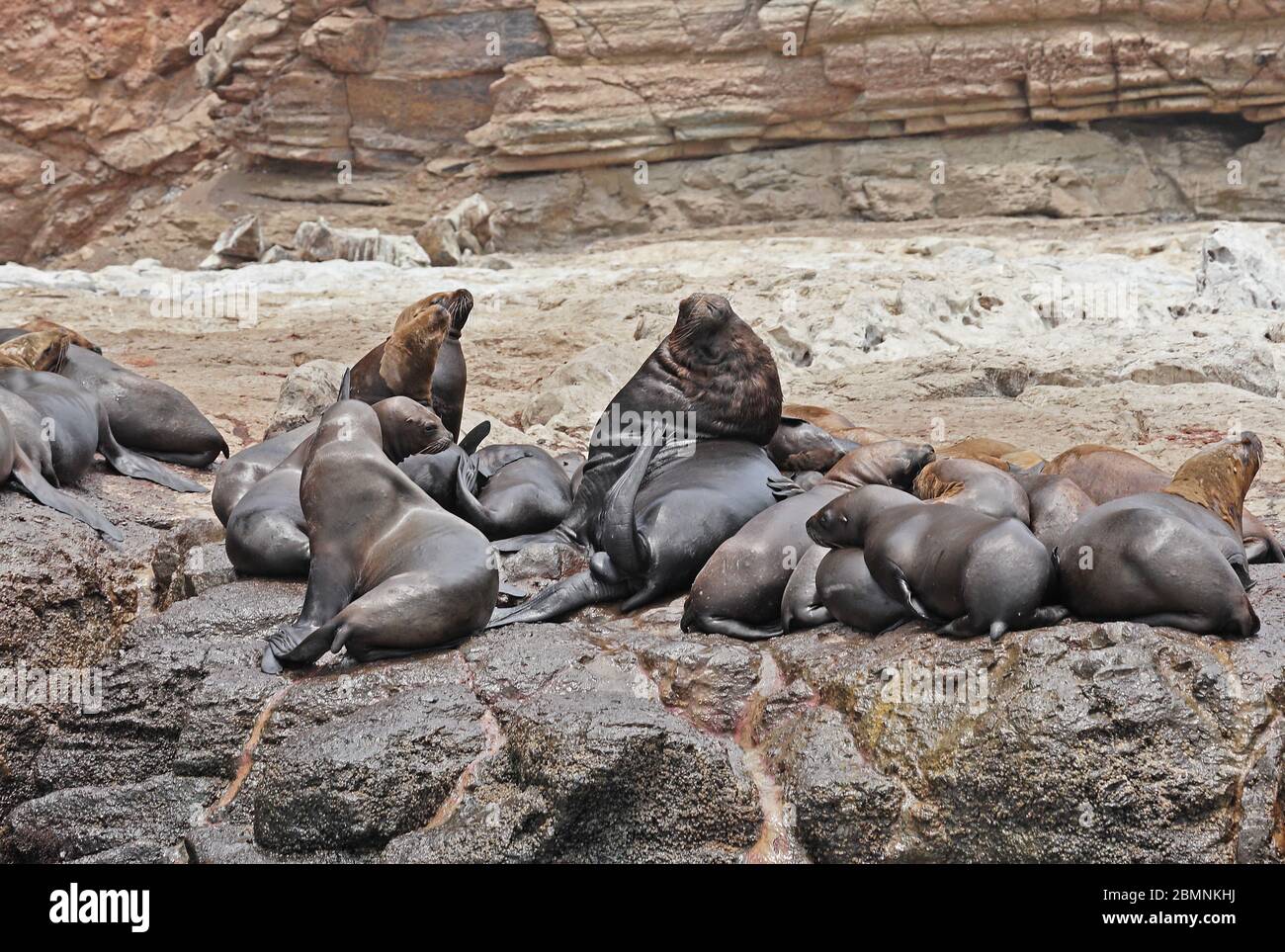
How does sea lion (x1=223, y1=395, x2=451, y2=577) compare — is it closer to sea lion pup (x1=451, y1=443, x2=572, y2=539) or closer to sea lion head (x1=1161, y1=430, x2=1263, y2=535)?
sea lion pup (x1=451, y1=443, x2=572, y2=539)

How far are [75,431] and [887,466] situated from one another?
165 inches

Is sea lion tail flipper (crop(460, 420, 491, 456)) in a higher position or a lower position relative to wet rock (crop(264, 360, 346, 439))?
higher

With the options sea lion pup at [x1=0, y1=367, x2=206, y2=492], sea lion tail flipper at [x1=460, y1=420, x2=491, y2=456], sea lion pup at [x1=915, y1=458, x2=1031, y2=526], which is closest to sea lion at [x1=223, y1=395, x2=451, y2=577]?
sea lion tail flipper at [x1=460, y1=420, x2=491, y2=456]

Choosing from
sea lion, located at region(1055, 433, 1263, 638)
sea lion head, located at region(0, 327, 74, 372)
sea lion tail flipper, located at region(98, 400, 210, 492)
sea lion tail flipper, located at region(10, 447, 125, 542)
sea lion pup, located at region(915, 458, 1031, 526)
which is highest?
sea lion, located at region(1055, 433, 1263, 638)

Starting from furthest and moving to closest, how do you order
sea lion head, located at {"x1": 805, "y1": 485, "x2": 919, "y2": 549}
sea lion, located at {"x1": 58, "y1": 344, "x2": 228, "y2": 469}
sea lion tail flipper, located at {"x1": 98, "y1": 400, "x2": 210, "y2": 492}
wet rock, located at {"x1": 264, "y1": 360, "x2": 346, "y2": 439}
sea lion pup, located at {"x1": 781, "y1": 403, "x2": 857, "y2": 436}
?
wet rock, located at {"x1": 264, "y1": 360, "x2": 346, "y2": 439} → sea lion, located at {"x1": 58, "y1": 344, "x2": 228, "y2": 469} → sea lion tail flipper, located at {"x1": 98, "y1": 400, "x2": 210, "y2": 492} → sea lion pup, located at {"x1": 781, "y1": 403, "x2": 857, "y2": 436} → sea lion head, located at {"x1": 805, "y1": 485, "x2": 919, "y2": 549}

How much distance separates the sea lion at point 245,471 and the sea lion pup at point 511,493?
2.87ft

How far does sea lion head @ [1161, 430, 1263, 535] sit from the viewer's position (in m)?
5.67

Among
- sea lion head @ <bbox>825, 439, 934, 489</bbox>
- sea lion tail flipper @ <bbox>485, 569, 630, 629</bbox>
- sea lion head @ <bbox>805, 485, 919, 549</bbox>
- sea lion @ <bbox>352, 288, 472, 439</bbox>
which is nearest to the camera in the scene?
sea lion head @ <bbox>805, 485, 919, 549</bbox>

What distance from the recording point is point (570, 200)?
19.5m

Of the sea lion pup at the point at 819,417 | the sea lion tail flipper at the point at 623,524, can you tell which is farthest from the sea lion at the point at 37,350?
the sea lion pup at the point at 819,417

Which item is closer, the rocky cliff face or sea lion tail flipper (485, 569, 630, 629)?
sea lion tail flipper (485, 569, 630, 629)

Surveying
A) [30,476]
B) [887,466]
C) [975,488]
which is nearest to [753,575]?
[975,488]

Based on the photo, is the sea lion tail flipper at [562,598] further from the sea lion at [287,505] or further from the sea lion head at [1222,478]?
the sea lion head at [1222,478]

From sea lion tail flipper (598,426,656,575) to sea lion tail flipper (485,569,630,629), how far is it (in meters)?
0.11
